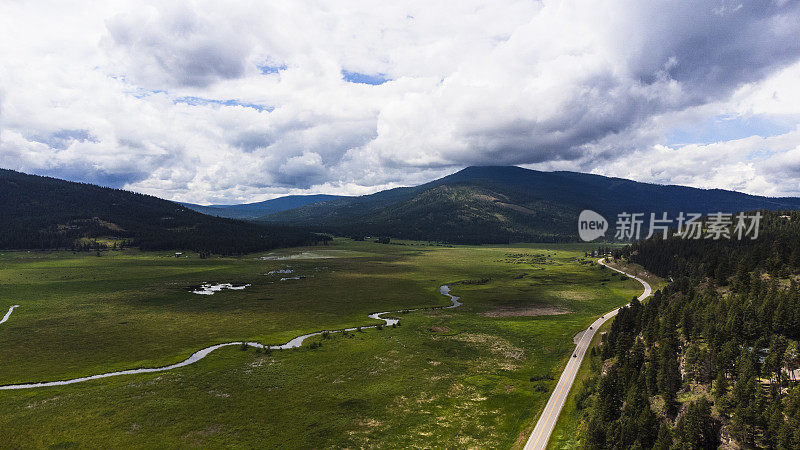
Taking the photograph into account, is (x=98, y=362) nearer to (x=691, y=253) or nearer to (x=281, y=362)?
(x=281, y=362)

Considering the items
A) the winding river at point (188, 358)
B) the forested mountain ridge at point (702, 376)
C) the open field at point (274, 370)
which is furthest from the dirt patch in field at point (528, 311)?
the forested mountain ridge at point (702, 376)

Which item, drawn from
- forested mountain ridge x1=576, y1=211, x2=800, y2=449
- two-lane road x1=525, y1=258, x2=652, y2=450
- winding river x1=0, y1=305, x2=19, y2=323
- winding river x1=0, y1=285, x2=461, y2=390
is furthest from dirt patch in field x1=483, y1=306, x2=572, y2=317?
winding river x1=0, y1=305, x2=19, y2=323

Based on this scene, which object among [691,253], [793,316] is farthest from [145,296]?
[691,253]

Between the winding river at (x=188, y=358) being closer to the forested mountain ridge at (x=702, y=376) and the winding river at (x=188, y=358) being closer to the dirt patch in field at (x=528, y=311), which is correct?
the dirt patch in field at (x=528, y=311)

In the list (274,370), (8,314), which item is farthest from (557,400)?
(8,314)

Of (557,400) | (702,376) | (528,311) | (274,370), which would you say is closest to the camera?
(702,376)

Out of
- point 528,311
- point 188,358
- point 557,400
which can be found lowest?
point 557,400

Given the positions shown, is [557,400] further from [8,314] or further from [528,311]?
[8,314]
